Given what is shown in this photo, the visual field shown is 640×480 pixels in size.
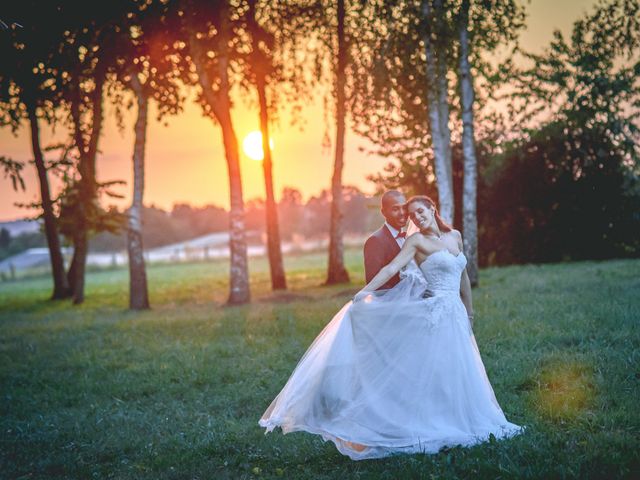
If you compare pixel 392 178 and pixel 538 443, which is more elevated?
pixel 392 178

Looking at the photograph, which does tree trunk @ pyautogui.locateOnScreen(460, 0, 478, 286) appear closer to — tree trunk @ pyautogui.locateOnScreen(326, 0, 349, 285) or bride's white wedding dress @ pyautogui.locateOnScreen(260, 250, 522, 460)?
tree trunk @ pyautogui.locateOnScreen(326, 0, 349, 285)

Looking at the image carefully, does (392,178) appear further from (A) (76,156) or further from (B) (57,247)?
(B) (57,247)

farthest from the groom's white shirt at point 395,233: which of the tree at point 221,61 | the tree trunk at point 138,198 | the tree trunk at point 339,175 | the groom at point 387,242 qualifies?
the tree trunk at point 339,175

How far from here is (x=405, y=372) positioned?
6.14m

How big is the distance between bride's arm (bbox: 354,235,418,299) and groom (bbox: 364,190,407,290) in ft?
1.58

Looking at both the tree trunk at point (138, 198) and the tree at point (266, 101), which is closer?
the tree trunk at point (138, 198)

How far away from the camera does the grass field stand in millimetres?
5695

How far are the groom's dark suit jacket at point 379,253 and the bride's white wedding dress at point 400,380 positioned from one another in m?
0.38

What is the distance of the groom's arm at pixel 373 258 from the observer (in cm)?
693

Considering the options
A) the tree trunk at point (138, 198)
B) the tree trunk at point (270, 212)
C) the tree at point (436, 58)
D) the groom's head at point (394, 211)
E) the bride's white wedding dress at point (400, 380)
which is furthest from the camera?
the tree trunk at point (270, 212)

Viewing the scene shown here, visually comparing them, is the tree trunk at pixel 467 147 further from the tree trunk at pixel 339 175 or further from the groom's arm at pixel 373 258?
the groom's arm at pixel 373 258

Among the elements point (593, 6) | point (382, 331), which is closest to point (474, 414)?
point (382, 331)

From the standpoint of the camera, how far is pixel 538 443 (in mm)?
5762

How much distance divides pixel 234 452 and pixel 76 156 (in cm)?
2049
